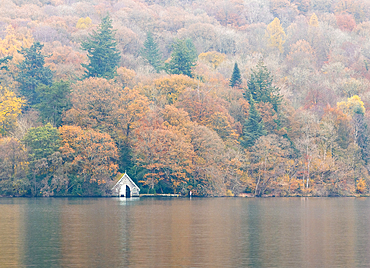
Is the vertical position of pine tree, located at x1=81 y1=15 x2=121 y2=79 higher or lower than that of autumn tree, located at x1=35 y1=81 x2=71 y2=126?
higher

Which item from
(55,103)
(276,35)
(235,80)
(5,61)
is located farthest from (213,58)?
(55,103)

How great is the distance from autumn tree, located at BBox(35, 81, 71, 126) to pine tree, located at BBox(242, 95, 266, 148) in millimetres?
31060

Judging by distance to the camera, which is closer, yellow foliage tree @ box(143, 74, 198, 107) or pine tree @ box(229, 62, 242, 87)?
yellow foliage tree @ box(143, 74, 198, 107)

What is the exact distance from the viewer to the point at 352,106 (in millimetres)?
101625

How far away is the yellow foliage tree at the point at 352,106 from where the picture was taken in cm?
10081

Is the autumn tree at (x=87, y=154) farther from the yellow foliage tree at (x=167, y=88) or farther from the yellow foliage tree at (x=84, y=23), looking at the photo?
→ the yellow foliage tree at (x=84, y=23)

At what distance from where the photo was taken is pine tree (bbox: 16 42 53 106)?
9494cm

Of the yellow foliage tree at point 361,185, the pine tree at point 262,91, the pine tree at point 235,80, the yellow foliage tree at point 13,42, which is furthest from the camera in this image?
the yellow foliage tree at point 13,42

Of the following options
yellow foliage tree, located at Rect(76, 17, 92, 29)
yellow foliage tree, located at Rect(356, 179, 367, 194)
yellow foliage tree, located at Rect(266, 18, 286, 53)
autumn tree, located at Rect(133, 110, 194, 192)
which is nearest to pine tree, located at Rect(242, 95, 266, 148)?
autumn tree, located at Rect(133, 110, 194, 192)

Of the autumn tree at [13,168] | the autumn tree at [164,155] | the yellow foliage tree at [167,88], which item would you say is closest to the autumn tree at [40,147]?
the autumn tree at [13,168]

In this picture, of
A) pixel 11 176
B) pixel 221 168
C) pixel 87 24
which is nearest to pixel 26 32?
pixel 87 24

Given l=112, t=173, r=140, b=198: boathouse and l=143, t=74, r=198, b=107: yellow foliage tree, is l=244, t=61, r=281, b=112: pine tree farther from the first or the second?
l=112, t=173, r=140, b=198: boathouse

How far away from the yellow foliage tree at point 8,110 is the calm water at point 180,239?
38.0m

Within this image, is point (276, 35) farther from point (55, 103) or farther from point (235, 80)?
point (55, 103)
